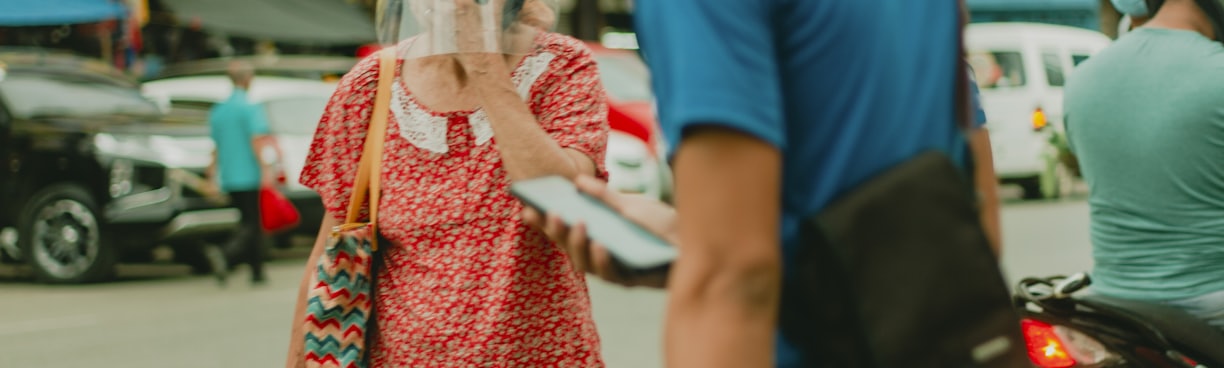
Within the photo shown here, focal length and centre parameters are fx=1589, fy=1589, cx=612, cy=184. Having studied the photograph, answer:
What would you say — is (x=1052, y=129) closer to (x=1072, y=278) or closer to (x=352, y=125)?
(x=1072, y=278)

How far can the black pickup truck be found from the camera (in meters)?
10.7

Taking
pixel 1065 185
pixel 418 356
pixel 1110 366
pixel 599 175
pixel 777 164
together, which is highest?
pixel 777 164

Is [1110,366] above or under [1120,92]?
under

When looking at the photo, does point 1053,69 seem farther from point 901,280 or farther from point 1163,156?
point 901,280

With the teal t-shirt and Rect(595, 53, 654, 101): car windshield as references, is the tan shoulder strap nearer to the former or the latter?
the teal t-shirt

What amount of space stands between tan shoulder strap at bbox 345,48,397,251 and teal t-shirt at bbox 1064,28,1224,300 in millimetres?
1605

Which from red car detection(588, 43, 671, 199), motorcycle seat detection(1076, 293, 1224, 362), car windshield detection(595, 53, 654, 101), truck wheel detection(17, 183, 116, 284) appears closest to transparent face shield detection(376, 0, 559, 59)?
motorcycle seat detection(1076, 293, 1224, 362)

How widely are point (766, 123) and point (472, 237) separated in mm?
1156

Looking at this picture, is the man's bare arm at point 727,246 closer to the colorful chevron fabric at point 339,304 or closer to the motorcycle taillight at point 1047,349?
the colorful chevron fabric at point 339,304

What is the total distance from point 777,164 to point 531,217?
38cm

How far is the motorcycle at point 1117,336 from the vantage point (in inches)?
124

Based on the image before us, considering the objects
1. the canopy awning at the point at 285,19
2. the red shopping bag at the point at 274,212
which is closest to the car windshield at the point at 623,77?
the red shopping bag at the point at 274,212

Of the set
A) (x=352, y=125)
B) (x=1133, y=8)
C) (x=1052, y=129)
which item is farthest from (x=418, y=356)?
(x=1052, y=129)

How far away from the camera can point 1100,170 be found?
3473mm
